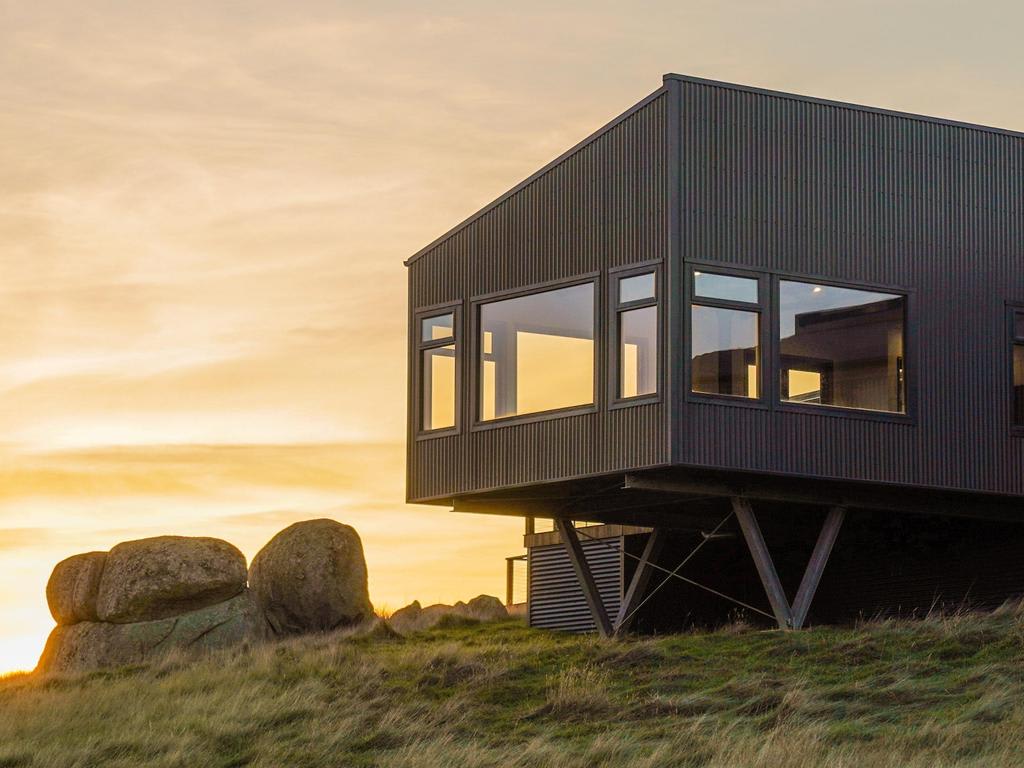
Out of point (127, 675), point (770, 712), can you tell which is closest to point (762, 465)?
point (770, 712)

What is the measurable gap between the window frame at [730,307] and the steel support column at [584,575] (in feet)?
16.4

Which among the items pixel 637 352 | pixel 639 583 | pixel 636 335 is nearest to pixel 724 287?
pixel 636 335

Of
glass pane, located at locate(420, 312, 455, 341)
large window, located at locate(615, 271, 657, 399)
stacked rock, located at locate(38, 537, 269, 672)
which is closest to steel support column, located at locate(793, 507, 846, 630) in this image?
large window, located at locate(615, 271, 657, 399)

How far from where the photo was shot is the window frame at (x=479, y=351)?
23844mm

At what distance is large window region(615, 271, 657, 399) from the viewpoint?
23.1 m

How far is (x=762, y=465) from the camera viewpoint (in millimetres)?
23219

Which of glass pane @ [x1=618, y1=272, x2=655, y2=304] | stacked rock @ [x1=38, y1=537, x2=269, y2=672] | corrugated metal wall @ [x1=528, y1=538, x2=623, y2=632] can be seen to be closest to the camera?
glass pane @ [x1=618, y1=272, x2=655, y2=304]

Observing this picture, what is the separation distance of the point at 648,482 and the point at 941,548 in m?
7.02

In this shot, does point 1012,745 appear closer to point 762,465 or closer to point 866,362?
point 762,465

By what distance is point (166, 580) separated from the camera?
29422 millimetres

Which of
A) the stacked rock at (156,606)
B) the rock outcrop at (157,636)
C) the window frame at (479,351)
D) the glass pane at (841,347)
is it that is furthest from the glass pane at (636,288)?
the stacked rock at (156,606)

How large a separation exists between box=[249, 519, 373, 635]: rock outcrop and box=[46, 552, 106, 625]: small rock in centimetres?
293

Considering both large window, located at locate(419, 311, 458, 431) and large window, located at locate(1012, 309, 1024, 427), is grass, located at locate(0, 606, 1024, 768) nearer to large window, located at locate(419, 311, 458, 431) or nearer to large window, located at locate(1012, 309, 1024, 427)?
large window, located at locate(1012, 309, 1024, 427)

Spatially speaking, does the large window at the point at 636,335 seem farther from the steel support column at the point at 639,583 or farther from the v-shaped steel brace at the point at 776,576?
the steel support column at the point at 639,583
